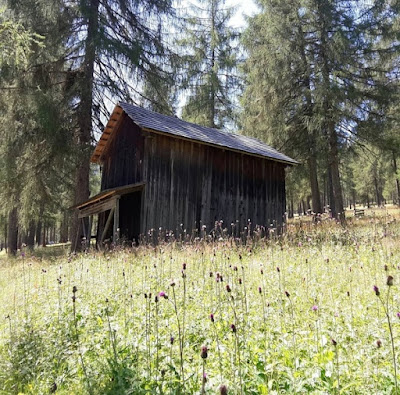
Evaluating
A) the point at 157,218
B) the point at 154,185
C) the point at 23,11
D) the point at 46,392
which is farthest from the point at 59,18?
the point at 46,392

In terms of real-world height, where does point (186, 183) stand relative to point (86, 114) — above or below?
below

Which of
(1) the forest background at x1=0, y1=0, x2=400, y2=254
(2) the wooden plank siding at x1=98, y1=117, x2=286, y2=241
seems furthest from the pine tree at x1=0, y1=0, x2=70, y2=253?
(2) the wooden plank siding at x1=98, y1=117, x2=286, y2=241

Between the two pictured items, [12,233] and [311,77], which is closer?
[311,77]

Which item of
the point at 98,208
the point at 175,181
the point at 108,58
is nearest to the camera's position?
the point at 175,181

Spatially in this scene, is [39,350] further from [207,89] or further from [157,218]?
[207,89]

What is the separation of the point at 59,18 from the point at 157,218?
9.74m

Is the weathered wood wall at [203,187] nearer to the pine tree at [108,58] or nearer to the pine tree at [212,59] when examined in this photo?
the pine tree at [108,58]

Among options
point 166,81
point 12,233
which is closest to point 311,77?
point 166,81

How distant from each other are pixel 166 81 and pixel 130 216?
718cm

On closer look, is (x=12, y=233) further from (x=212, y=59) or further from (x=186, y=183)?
(x=212, y=59)

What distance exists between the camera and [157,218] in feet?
35.9

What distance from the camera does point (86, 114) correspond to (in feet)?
43.6

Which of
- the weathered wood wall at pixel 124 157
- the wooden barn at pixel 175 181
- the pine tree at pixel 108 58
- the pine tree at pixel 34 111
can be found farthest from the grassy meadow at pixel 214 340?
the pine tree at pixel 108 58

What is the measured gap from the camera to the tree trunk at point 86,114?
1301 cm
